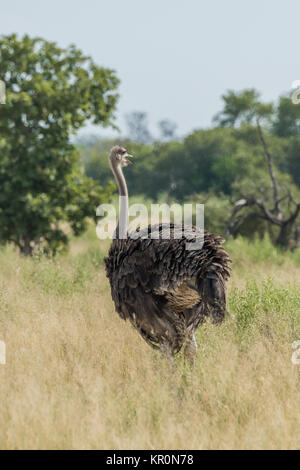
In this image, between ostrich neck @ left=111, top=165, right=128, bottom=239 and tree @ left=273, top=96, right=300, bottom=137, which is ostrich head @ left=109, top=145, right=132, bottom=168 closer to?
ostrich neck @ left=111, top=165, right=128, bottom=239

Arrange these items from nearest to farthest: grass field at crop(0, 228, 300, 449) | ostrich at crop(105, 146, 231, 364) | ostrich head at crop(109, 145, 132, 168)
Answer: grass field at crop(0, 228, 300, 449), ostrich at crop(105, 146, 231, 364), ostrich head at crop(109, 145, 132, 168)

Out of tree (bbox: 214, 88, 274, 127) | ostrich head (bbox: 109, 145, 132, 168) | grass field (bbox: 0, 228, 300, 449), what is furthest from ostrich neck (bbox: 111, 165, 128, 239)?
tree (bbox: 214, 88, 274, 127)

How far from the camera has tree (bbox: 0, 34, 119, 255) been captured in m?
10.9

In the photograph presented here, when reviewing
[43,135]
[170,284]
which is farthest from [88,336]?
[43,135]

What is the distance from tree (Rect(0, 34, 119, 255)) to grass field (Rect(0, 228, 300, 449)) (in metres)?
4.82

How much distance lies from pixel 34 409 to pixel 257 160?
26.1m

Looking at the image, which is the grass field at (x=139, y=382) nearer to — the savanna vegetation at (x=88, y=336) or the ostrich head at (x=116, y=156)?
the savanna vegetation at (x=88, y=336)

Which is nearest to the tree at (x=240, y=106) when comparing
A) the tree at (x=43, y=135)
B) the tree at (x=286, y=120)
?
the tree at (x=286, y=120)

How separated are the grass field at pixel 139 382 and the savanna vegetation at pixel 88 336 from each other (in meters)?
0.01

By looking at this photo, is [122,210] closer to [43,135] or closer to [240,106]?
[43,135]

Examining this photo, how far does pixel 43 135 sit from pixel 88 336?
6.63 m

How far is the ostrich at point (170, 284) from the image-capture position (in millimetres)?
4180

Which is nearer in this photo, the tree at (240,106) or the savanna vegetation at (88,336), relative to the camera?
the savanna vegetation at (88,336)

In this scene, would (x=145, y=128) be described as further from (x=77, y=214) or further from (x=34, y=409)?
(x=34, y=409)
